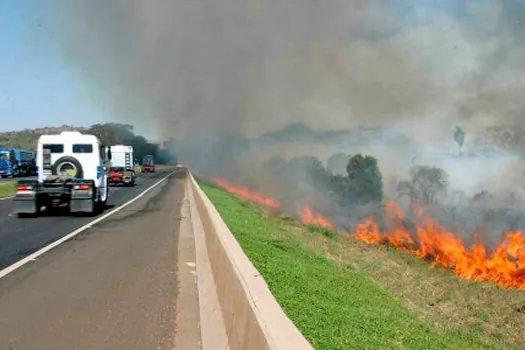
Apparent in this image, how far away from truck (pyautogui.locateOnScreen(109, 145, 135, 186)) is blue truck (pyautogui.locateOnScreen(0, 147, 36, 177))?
2001 cm

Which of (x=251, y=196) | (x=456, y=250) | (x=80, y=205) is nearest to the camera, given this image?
(x=80, y=205)

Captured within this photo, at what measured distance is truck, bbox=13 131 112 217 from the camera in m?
21.3

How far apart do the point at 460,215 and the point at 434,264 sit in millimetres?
27852

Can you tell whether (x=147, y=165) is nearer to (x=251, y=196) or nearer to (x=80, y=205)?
(x=251, y=196)

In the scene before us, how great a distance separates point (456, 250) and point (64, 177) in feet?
→ 73.0

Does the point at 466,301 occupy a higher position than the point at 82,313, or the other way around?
the point at 82,313

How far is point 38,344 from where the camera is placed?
5.94 m


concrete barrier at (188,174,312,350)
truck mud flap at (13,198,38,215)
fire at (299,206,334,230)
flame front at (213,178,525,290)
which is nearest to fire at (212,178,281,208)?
flame front at (213,178,525,290)

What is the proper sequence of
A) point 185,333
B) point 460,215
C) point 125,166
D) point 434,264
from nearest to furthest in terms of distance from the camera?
point 185,333 < point 434,264 < point 125,166 < point 460,215

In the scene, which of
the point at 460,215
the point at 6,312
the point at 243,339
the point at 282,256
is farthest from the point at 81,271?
the point at 460,215

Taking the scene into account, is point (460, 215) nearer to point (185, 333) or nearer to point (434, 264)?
point (434, 264)

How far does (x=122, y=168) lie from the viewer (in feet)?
162

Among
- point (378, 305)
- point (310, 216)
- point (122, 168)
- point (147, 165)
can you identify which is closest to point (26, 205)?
point (378, 305)

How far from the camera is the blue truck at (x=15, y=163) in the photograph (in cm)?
6438
